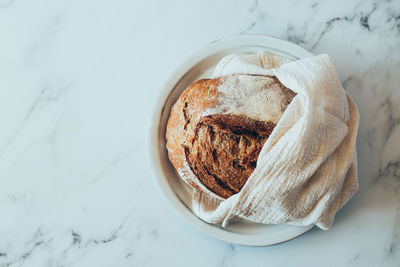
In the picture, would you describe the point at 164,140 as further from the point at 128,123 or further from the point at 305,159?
the point at 305,159

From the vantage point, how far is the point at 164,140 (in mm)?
942

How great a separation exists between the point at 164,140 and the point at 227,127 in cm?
21

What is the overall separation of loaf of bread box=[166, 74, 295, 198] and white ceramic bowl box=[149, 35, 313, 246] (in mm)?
85

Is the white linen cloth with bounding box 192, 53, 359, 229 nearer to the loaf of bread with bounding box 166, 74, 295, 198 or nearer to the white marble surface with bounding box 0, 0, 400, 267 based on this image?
the loaf of bread with bounding box 166, 74, 295, 198

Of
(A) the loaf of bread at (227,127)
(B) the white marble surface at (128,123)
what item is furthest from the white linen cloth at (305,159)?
(B) the white marble surface at (128,123)

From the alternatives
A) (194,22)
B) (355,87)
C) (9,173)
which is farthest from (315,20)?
(9,173)

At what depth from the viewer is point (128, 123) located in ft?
3.35

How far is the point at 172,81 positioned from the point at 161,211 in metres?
0.34

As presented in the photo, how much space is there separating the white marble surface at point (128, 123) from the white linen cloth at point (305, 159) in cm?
14

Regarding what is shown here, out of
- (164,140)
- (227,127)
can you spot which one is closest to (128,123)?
(164,140)

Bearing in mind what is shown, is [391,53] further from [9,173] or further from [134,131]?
[9,173]

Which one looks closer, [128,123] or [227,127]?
[227,127]

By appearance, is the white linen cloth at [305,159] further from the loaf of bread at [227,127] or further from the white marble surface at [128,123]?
the white marble surface at [128,123]

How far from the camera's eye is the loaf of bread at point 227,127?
0.79 m
